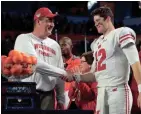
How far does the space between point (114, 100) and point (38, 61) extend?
2.34 ft

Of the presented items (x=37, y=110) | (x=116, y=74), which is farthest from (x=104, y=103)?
(x=37, y=110)

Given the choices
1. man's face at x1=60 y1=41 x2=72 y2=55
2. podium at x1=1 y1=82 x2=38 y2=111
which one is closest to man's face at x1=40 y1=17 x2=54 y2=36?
podium at x1=1 y1=82 x2=38 y2=111

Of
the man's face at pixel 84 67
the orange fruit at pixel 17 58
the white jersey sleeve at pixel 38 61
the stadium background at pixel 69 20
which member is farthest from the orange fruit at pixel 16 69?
the stadium background at pixel 69 20

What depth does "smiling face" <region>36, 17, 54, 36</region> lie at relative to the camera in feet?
10.2

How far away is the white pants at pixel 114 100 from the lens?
8.19 feet

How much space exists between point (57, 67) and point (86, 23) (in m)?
4.92

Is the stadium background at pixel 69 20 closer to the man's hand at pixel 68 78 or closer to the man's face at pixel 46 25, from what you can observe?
the man's face at pixel 46 25

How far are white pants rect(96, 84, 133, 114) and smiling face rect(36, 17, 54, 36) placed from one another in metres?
0.79

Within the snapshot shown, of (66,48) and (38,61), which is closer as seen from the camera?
(38,61)

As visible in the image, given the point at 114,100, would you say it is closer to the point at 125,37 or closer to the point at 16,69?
the point at 125,37

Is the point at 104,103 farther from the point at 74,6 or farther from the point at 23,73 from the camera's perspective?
the point at 74,6

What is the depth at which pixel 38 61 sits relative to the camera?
9.57 ft

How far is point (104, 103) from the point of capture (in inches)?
101

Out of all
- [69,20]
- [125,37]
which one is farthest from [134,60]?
[69,20]
